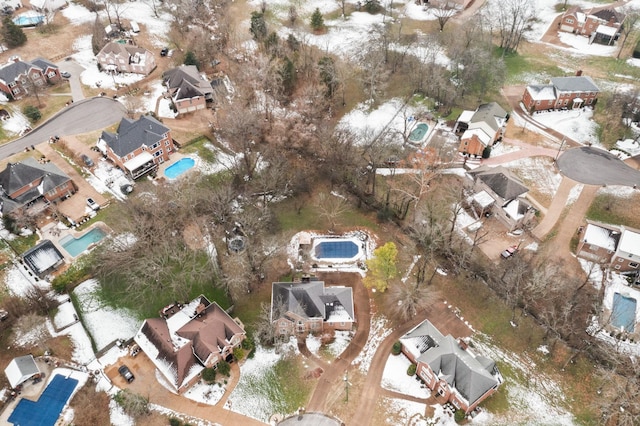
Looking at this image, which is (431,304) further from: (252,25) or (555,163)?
(252,25)

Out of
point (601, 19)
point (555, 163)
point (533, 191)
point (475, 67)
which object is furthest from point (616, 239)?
point (601, 19)

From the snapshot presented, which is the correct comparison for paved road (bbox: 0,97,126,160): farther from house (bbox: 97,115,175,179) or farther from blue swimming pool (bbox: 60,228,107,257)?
blue swimming pool (bbox: 60,228,107,257)

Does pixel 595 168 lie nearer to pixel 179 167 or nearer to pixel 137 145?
pixel 179 167

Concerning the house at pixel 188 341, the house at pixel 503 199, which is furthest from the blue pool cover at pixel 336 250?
the house at pixel 503 199

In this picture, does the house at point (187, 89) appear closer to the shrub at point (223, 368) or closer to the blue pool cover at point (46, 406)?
the shrub at point (223, 368)

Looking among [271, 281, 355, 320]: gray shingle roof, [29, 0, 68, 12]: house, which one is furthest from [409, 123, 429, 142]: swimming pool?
[29, 0, 68, 12]: house

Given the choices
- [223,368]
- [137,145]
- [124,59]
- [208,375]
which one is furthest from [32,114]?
[223,368]
